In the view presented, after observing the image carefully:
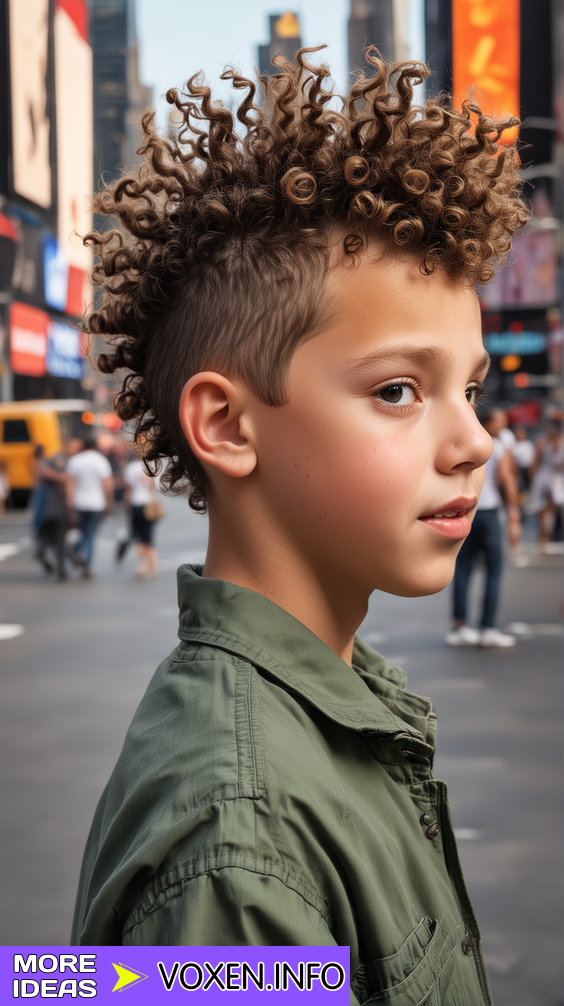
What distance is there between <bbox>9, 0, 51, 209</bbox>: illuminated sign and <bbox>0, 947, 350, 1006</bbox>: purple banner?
1672 centimetres

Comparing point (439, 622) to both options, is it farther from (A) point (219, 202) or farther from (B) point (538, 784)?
(A) point (219, 202)

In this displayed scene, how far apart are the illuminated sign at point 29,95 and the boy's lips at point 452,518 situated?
16.5m

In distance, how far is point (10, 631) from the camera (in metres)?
8.27

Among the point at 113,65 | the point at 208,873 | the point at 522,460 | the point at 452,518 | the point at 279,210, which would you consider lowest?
the point at 208,873

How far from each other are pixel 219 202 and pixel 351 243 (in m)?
0.17

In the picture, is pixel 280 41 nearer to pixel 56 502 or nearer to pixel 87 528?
pixel 56 502

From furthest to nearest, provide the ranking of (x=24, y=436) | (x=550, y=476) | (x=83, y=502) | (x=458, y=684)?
1. (x=24, y=436)
2. (x=83, y=502)
3. (x=550, y=476)
4. (x=458, y=684)

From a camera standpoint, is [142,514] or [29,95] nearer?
[142,514]

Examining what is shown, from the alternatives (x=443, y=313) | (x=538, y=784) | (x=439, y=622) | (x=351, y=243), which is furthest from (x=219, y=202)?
(x=439, y=622)

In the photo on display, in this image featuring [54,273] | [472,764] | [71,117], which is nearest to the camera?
[472,764]

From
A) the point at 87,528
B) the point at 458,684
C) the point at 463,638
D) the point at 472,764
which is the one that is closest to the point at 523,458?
the point at 87,528

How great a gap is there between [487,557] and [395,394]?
6.36 m

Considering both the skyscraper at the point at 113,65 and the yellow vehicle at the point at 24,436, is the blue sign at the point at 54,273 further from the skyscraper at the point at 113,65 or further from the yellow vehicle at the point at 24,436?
the yellow vehicle at the point at 24,436

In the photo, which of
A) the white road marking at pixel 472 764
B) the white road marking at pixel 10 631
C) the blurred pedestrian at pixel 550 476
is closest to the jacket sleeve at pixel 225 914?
the white road marking at pixel 472 764
